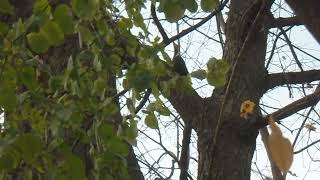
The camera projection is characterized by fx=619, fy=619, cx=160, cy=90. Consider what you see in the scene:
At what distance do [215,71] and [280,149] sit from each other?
74 centimetres

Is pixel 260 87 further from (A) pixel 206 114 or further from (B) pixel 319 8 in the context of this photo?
(B) pixel 319 8

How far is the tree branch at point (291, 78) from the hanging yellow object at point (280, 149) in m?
2.28

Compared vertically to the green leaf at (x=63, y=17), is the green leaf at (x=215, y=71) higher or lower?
higher

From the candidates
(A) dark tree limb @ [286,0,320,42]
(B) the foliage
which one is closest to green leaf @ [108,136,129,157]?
(B) the foliage

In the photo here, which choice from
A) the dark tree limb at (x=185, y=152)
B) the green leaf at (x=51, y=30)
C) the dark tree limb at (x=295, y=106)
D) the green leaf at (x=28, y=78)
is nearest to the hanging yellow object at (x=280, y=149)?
the dark tree limb at (x=295, y=106)

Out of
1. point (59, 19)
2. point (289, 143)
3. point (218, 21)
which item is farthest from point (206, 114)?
point (289, 143)

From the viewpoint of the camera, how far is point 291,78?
126 inches

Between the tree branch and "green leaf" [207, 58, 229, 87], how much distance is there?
1582mm

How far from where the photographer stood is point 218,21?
393 centimetres

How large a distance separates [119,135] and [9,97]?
0.99ft

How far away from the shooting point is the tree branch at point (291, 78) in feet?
10.1

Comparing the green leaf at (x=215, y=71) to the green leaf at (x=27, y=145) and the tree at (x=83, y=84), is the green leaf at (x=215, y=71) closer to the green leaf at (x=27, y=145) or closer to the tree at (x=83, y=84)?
the tree at (x=83, y=84)

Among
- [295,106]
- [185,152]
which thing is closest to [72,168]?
[295,106]

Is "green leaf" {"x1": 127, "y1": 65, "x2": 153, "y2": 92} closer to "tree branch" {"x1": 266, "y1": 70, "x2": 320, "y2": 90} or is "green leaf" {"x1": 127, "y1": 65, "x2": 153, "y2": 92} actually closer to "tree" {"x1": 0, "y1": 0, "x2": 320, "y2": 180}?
"tree" {"x1": 0, "y1": 0, "x2": 320, "y2": 180}
